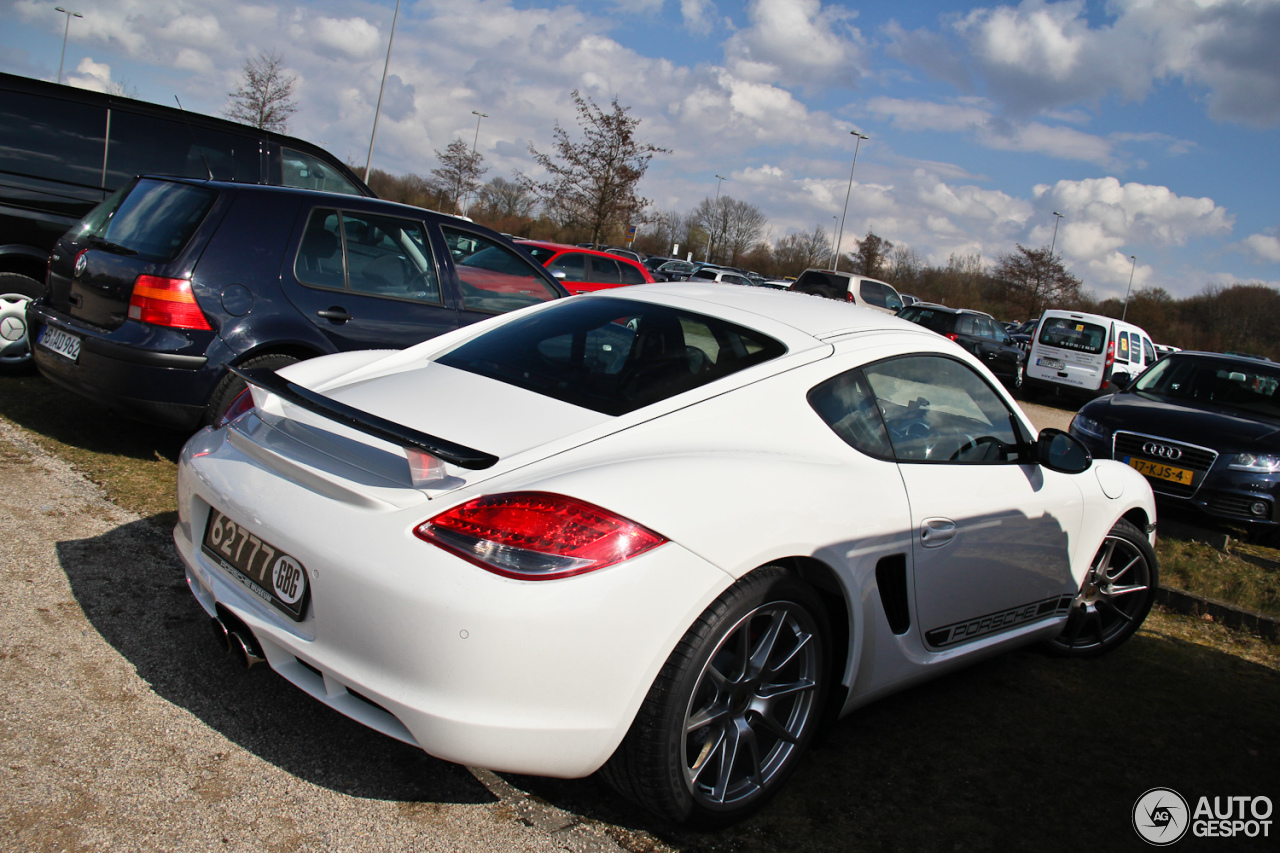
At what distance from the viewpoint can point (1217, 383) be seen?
26.0 ft

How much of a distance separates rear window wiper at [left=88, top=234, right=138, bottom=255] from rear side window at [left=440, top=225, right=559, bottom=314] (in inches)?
67.7

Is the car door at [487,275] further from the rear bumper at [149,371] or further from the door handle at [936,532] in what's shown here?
the door handle at [936,532]

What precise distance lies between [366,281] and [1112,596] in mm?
4209

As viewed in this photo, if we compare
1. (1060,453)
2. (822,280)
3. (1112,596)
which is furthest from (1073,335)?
(1060,453)

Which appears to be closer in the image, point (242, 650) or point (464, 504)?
point (464, 504)

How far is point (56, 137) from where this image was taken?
A: 248 inches

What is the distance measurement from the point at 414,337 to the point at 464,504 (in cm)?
336

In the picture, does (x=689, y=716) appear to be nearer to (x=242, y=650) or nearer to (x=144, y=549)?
(x=242, y=650)

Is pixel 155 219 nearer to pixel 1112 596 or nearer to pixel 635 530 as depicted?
pixel 635 530

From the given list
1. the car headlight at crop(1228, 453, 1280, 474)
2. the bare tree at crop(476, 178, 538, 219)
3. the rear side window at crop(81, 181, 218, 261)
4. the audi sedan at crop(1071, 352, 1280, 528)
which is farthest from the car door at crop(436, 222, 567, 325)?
the bare tree at crop(476, 178, 538, 219)

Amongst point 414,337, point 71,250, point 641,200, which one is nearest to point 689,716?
point 414,337

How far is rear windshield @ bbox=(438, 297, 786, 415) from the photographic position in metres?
2.63

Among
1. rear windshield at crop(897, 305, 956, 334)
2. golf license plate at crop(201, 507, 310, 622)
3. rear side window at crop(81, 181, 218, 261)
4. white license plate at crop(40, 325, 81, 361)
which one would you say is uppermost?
rear windshield at crop(897, 305, 956, 334)

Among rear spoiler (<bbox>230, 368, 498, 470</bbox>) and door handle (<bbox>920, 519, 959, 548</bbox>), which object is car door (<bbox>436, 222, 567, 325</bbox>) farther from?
door handle (<bbox>920, 519, 959, 548</bbox>)
